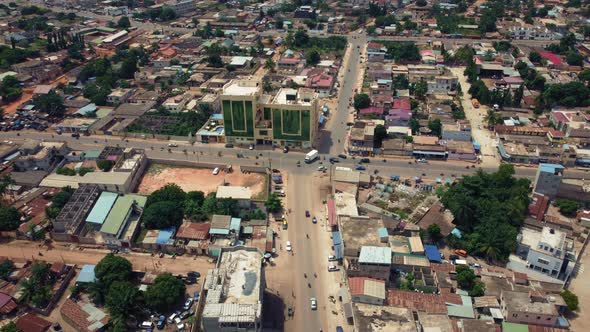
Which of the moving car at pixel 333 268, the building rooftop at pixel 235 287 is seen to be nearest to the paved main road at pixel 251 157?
the moving car at pixel 333 268

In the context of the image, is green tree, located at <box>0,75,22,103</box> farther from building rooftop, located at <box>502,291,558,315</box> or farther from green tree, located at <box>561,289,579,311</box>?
green tree, located at <box>561,289,579,311</box>

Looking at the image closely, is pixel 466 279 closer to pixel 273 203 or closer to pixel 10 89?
pixel 273 203

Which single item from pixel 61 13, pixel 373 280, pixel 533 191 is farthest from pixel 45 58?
pixel 533 191

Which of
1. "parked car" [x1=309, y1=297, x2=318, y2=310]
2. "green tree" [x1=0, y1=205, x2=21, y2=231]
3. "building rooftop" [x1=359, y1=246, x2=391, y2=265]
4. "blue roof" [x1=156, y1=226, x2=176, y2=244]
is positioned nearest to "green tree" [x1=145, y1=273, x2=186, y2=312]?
"blue roof" [x1=156, y1=226, x2=176, y2=244]

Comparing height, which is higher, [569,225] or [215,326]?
[215,326]

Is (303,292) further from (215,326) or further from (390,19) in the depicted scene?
(390,19)

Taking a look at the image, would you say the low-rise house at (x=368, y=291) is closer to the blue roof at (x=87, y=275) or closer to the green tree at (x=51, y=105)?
the blue roof at (x=87, y=275)
